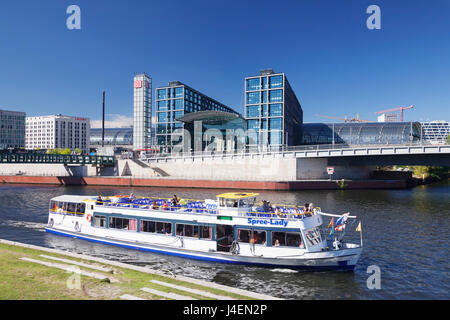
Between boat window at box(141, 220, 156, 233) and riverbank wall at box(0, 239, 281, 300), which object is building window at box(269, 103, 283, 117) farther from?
riverbank wall at box(0, 239, 281, 300)

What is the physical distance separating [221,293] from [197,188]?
57341 mm

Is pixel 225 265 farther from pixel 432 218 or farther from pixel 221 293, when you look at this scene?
pixel 432 218

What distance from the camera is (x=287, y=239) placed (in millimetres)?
19406

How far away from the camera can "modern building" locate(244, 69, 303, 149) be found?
97625 millimetres

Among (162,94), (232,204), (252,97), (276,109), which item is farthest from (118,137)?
(232,204)

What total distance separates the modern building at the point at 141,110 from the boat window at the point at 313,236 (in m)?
103

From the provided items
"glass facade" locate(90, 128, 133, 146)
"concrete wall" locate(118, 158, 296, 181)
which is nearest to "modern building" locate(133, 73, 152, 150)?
"concrete wall" locate(118, 158, 296, 181)

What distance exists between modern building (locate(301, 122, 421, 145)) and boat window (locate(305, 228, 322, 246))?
3682 inches

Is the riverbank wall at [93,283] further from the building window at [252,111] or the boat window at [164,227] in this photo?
the building window at [252,111]

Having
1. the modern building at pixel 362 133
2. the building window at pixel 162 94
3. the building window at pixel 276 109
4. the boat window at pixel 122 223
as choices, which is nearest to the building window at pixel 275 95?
the building window at pixel 276 109

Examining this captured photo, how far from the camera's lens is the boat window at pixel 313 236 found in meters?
19.2

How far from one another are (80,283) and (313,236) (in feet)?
44.6

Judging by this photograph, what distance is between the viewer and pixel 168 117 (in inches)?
4572
